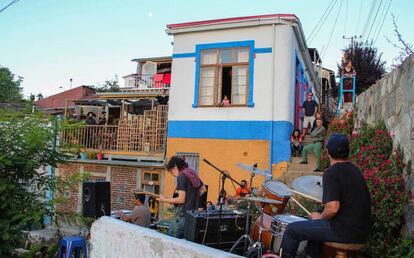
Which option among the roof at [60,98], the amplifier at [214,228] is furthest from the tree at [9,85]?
the amplifier at [214,228]

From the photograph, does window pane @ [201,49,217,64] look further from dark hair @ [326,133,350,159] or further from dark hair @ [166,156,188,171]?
dark hair @ [326,133,350,159]

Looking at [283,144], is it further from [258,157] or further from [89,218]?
[89,218]

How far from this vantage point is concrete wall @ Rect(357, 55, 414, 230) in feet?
15.1

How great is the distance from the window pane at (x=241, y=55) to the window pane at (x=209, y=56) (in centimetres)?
74

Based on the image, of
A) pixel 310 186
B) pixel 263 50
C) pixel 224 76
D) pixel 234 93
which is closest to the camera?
pixel 310 186

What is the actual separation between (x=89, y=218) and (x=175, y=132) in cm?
576

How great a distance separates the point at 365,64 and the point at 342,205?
17525 millimetres

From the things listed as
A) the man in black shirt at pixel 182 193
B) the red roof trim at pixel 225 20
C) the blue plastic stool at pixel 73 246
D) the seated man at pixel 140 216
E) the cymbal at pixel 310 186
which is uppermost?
the red roof trim at pixel 225 20

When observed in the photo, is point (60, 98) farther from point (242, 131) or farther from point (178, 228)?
point (178, 228)

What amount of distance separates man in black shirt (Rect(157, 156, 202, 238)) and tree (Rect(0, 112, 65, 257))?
2.06 m

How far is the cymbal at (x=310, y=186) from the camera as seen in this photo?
4.30 metres

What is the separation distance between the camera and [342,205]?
371cm

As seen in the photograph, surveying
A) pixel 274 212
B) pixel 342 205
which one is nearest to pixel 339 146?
pixel 342 205

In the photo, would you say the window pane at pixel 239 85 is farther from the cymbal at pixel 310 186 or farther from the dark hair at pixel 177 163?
the cymbal at pixel 310 186
